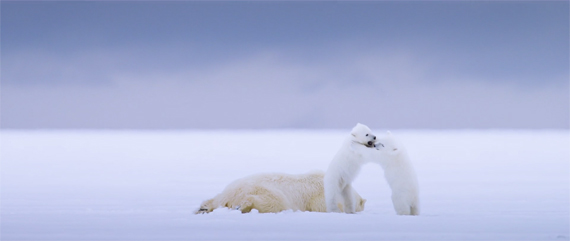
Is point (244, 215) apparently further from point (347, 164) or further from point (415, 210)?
point (415, 210)

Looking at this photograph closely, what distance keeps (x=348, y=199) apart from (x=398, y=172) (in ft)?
1.87

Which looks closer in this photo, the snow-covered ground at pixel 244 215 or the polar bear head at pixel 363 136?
the snow-covered ground at pixel 244 215

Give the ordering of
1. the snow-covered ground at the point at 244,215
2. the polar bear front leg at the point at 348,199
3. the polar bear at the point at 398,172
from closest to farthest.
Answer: the snow-covered ground at the point at 244,215 < the polar bear at the point at 398,172 < the polar bear front leg at the point at 348,199

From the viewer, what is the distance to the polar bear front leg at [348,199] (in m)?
5.06

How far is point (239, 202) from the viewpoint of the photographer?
15.6 feet

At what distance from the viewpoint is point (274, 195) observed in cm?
482

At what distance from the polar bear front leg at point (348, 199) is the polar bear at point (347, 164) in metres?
0.07

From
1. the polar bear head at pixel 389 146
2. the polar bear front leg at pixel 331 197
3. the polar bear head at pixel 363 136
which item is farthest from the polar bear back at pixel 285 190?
the polar bear head at pixel 389 146

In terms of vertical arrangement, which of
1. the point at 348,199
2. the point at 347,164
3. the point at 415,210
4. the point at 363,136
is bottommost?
the point at 415,210

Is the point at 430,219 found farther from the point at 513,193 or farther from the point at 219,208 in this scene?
the point at 513,193

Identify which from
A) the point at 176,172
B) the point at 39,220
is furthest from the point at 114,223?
the point at 176,172

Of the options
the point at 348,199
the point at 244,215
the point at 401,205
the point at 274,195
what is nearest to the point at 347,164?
the point at 348,199

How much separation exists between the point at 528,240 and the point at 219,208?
2359 mm

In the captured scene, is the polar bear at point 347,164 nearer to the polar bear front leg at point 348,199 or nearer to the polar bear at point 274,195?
the polar bear front leg at point 348,199
